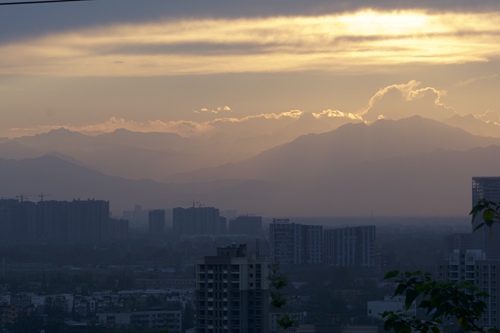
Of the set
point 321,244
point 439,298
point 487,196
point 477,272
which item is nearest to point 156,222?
point 321,244

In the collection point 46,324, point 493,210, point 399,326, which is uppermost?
point 493,210

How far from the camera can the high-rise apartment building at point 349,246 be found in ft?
124

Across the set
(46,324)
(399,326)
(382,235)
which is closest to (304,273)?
(382,235)

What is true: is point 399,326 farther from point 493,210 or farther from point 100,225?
point 100,225

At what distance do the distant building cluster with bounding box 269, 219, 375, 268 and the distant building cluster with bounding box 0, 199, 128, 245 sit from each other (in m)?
15.8

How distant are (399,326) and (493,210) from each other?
43 centimetres

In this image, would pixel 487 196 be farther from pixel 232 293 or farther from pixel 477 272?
pixel 232 293

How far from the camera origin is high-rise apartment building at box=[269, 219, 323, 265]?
36.6 m

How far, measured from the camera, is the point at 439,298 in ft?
9.21

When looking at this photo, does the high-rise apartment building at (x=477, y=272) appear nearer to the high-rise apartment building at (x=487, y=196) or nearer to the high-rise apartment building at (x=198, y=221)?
the high-rise apartment building at (x=487, y=196)

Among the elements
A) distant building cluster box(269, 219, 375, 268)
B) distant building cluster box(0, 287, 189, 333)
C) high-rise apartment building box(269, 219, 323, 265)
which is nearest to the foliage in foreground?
distant building cluster box(0, 287, 189, 333)

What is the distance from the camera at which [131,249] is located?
49219 mm

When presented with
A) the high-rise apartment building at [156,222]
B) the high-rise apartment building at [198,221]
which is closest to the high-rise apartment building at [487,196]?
the high-rise apartment building at [198,221]

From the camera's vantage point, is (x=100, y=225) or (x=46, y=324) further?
(x=100, y=225)
